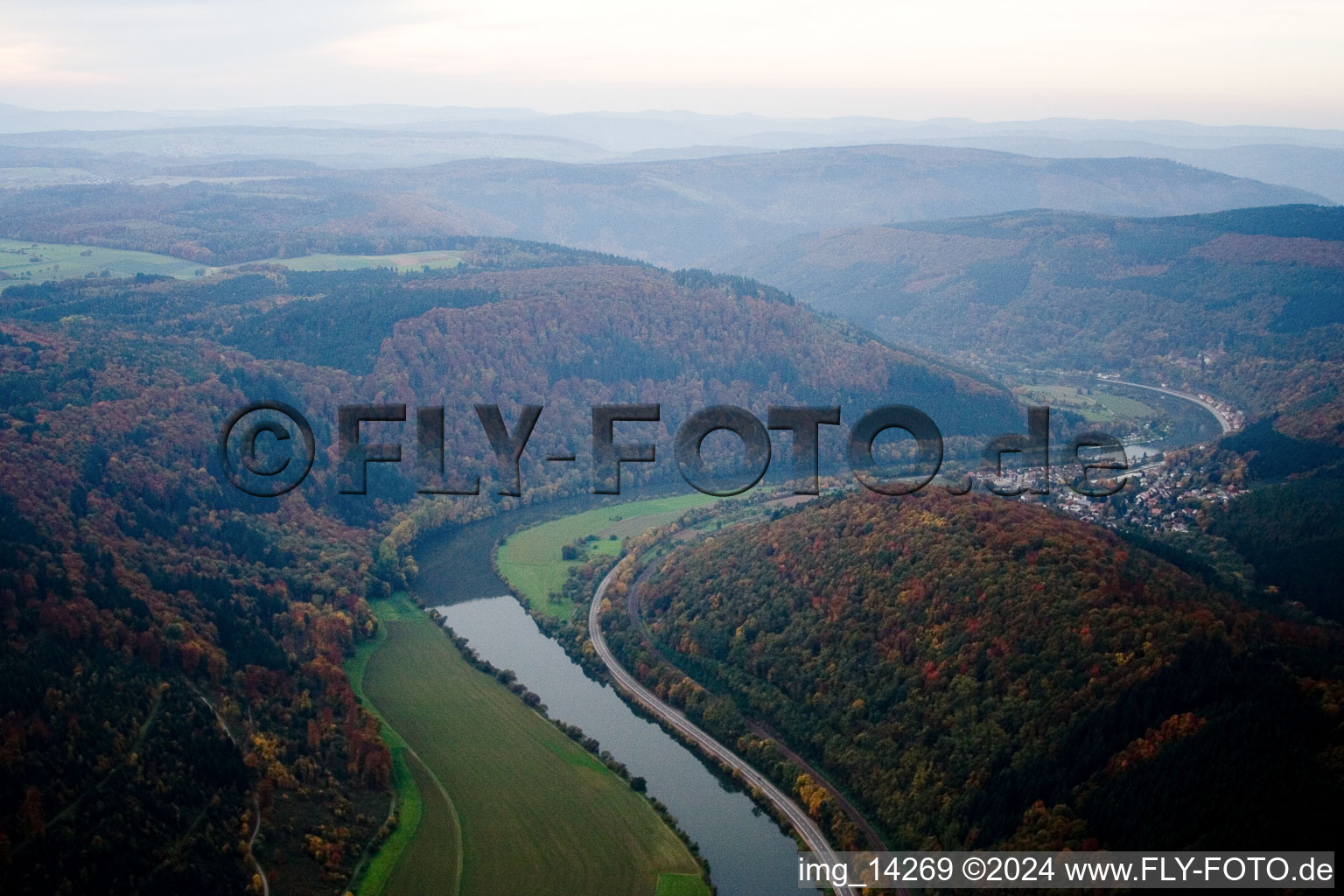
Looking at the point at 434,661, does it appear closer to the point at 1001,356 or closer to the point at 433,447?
the point at 433,447

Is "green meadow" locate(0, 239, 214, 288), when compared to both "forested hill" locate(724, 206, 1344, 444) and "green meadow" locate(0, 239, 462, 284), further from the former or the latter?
"forested hill" locate(724, 206, 1344, 444)

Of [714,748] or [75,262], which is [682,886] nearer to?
[714,748]

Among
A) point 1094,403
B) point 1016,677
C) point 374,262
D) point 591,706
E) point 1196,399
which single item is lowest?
point 591,706

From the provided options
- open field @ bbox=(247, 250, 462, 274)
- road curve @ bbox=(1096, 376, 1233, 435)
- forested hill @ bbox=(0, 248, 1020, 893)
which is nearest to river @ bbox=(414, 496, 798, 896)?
forested hill @ bbox=(0, 248, 1020, 893)

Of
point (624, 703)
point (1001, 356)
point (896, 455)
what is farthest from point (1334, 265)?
point (624, 703)

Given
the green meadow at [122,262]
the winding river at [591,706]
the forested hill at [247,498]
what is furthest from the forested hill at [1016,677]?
the green meadow at [122,262]

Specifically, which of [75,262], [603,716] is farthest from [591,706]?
[75,262]

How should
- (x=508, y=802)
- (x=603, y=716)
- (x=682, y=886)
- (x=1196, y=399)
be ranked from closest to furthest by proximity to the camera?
(x=682, y=886) → (x=508, y=802) → (x=603, y=716) → (x=1196, y=399)
